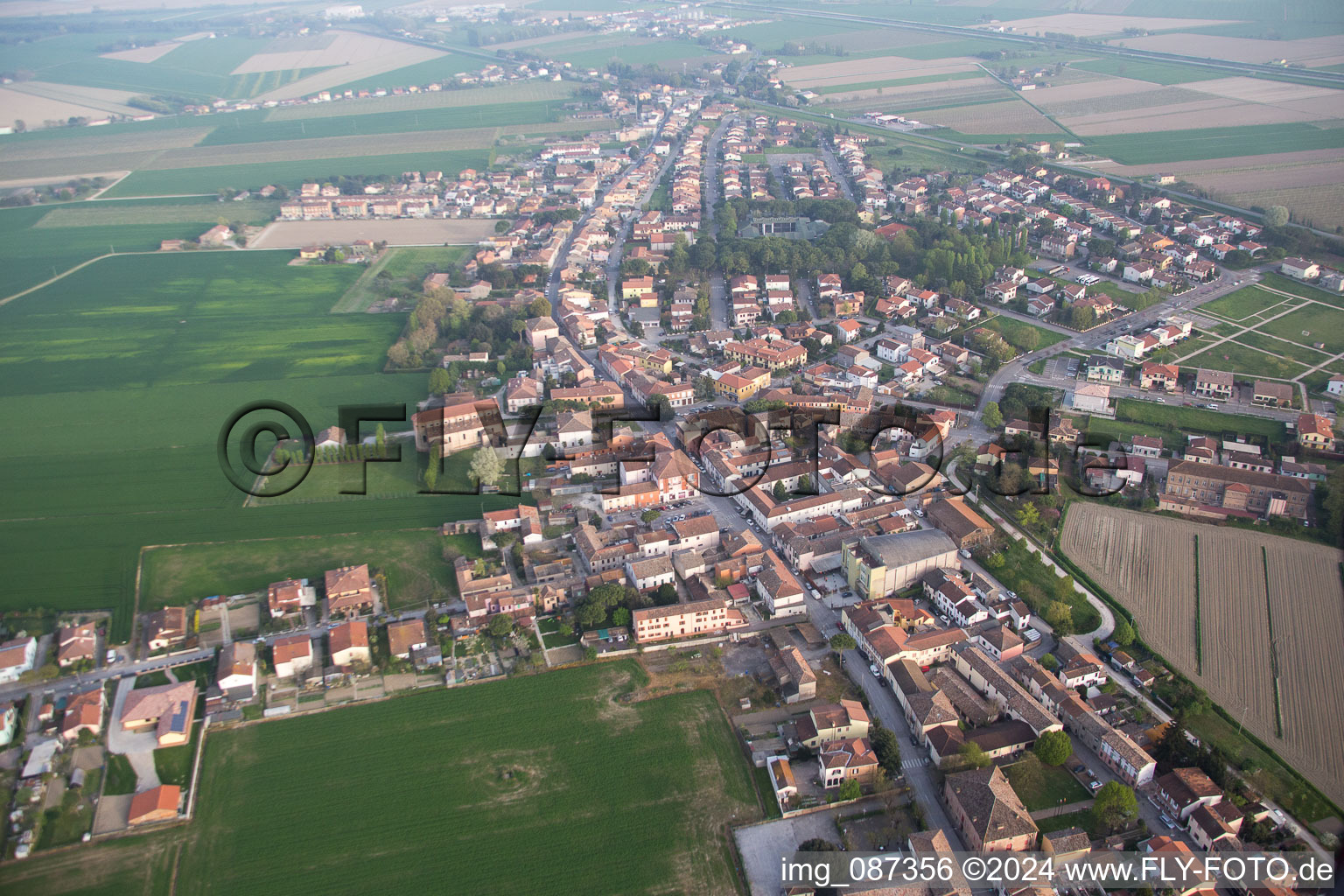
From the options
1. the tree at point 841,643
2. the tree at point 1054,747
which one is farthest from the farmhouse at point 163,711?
the tree at point 1054,747

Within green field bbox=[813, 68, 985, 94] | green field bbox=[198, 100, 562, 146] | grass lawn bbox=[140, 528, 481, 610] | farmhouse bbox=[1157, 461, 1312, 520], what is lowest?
grass lawn bbox=[140, 528, 481, 610]

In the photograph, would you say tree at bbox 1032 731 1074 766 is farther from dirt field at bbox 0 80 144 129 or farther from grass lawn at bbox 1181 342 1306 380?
dirt field at bbox 0 80 144 129

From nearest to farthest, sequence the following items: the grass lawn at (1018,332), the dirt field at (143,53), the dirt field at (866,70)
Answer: the grass lawn at (1018,332) < the dirt field at (866,70) < the dirt field at (143,53)

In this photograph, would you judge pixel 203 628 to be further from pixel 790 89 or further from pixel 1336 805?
pixel 790 89

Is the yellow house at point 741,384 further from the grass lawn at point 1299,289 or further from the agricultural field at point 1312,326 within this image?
the grass lawn at point 1299,289

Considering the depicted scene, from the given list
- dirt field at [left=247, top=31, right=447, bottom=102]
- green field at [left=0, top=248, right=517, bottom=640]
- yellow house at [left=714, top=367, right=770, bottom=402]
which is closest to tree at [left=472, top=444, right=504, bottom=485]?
green field at [left=0, top=248, right=517, bottom=640]

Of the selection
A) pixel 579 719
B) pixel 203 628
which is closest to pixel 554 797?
pixel 579 719
